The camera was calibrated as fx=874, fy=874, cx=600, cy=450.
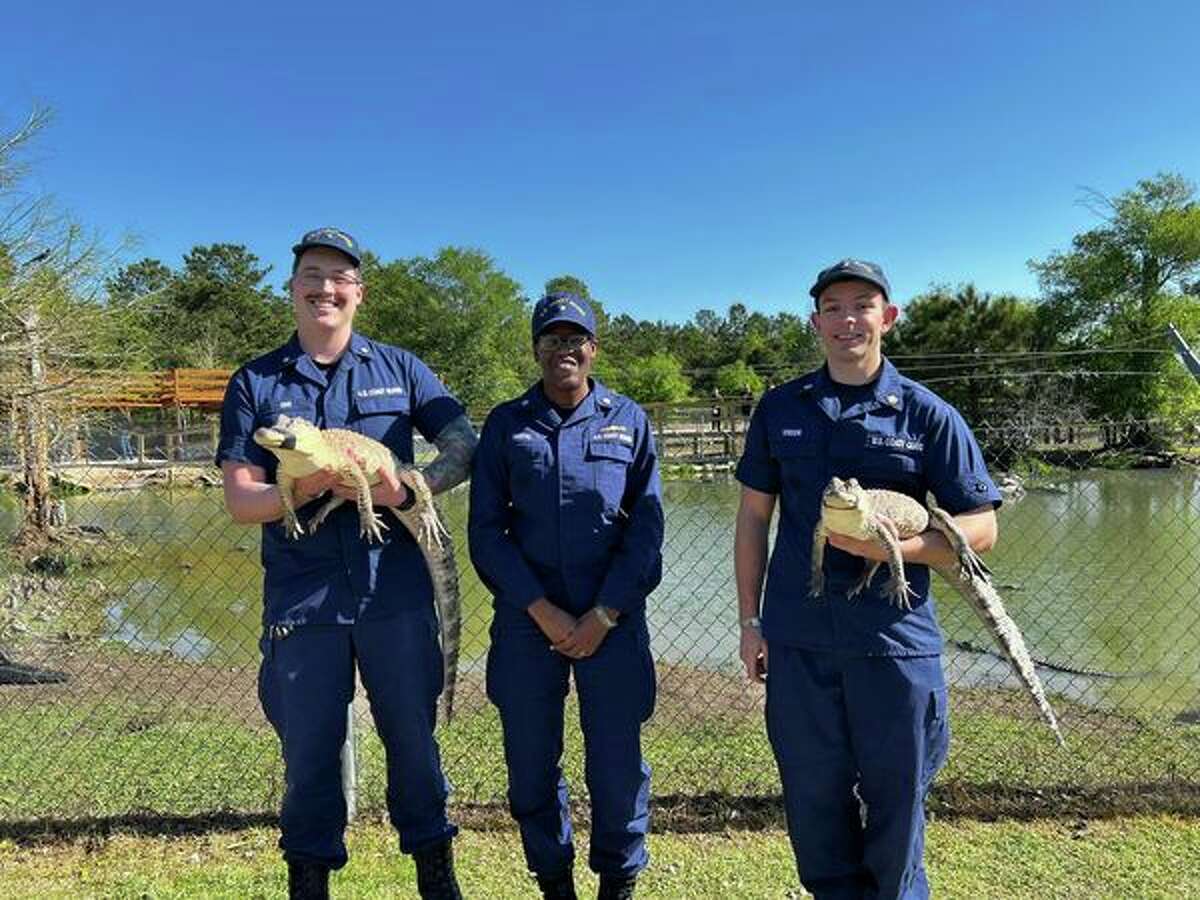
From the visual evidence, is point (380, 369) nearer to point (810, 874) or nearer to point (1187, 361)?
point (810, 874)

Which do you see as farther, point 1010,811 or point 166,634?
point 166,634

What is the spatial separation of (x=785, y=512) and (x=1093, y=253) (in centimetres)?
4439

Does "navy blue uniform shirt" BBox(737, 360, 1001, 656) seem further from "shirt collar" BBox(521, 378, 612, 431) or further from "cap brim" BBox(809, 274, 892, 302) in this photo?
"shirt collar" BBox(521, 378, 612, 431)

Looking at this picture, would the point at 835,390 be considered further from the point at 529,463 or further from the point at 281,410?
the point at 281,410

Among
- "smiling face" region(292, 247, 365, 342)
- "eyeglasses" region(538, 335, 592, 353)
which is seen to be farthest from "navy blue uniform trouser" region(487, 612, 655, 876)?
"smiling face" region(292, 247, 365, 342)

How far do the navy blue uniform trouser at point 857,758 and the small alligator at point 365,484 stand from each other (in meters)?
1.16

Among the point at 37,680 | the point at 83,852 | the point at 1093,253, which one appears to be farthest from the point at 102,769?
the point at 1093,253

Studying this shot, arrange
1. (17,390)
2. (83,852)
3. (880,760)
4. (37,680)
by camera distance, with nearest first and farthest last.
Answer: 1. (880,760)
2. (83,852)
3. (37,680)
4. (17,390)

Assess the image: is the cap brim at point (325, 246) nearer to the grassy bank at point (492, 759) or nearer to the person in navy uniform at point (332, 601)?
the person in navy uniform at point (332, 601)

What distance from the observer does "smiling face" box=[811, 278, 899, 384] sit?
109 inches

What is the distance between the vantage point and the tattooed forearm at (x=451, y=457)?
3.09 meters

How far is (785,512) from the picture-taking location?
2.89 metres

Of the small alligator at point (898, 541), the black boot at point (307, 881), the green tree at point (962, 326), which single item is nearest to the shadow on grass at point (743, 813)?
the black boot at point (307, 881)

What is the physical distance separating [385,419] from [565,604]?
35.8 inches
